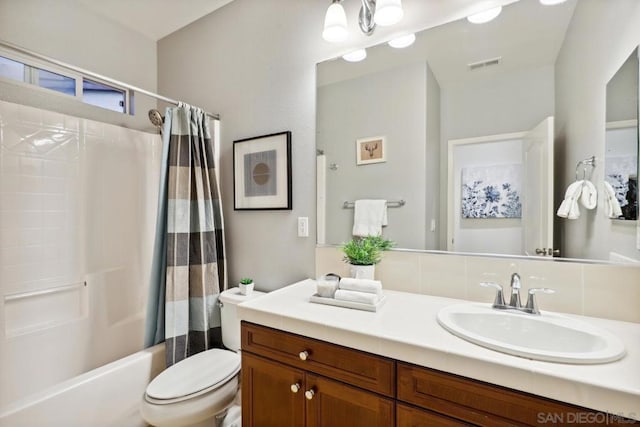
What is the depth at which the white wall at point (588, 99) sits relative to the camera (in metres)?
1.05

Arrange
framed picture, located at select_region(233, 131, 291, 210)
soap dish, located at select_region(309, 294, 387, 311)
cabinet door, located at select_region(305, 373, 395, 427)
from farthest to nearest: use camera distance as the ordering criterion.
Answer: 1. framed picture, located at select_region(233, 131, 291, 210)
2. soap dish, located at select_region(309, 294, 387, 311)
3. cabinet door, located at select_region(305, 373, 395, 427)

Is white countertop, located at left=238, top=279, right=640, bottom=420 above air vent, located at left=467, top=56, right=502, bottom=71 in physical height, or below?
below

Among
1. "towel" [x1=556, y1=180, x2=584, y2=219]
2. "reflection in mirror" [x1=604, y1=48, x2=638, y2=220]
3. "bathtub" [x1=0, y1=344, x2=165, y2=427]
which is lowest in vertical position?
"bathtub" [x1=0, y1=344, x2=165, y2=427]

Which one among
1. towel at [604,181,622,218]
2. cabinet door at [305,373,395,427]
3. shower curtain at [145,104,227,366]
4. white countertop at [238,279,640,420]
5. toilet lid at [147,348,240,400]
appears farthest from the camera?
shower curtain at [145,104,227,366]

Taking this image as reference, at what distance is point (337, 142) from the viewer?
1617 mm

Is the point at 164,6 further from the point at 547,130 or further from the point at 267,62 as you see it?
the point at 547,130

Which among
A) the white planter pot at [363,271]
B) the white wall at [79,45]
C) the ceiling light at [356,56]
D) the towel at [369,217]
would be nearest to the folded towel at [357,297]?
the white planter pot at [363,271]

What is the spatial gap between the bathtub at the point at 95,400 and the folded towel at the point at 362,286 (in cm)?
114

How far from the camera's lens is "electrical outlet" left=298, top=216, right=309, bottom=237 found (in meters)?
1.70

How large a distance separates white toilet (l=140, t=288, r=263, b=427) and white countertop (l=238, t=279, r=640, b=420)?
0.39 metres

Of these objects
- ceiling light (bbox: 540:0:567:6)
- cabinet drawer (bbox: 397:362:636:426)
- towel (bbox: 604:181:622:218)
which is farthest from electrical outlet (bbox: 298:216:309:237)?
ceiling light (bbox: 540:0:567:6)

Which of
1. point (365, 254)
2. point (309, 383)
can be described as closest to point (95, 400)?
point (309, 383)

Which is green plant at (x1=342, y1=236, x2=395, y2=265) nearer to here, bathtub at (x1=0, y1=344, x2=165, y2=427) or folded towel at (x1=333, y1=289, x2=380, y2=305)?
folded towel at (x1=333, y1=289, x2=380, y2=305)

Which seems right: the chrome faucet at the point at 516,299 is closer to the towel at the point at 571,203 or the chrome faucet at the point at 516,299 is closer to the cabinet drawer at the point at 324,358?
the towel at the point at 571,203
